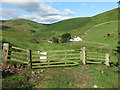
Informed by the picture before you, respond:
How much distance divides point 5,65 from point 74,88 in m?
7.10

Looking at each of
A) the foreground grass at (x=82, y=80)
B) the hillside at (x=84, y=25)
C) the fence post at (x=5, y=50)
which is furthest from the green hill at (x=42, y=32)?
the foreground grass at (x=82, y=80)

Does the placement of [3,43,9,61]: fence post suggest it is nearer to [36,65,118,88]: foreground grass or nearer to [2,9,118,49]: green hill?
[2,9,118,49]: green hill

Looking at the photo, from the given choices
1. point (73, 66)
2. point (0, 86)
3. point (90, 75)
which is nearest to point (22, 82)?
point (0, 86)

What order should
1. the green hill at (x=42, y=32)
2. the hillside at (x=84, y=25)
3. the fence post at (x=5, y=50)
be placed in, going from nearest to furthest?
the fence post at (x=5, y=50)
the green hill at (x=42, y=32)
the hillside at (x=84, y=25)

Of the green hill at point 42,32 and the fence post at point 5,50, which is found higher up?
the green hill at point 42,32

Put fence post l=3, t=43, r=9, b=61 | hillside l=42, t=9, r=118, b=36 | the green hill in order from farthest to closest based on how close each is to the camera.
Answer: hillside l=42, t=9, r=118, b=36
the green hill
fence post l=3, t=43, r=9, b=61

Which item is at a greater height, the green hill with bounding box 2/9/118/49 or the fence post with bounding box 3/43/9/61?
the green hill with bounding box 2/9/118/49

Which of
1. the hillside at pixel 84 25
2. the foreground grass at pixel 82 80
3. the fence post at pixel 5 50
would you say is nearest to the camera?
the foreground grass at pixel 82 80

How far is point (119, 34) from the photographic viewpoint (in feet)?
38.1

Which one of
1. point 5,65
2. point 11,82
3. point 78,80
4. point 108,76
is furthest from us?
point 5,65

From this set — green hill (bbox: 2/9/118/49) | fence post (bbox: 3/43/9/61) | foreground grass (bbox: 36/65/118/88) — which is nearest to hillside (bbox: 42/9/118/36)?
green hill (bbox: 2/9/118/49)

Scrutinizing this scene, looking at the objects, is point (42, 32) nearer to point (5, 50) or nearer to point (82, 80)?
point (5, 50)

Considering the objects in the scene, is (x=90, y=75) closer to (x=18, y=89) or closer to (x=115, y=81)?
(x=115, y=81)

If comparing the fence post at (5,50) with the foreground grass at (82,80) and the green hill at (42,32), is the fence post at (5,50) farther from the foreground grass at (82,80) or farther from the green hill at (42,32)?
the foreground grass at (82,80)
